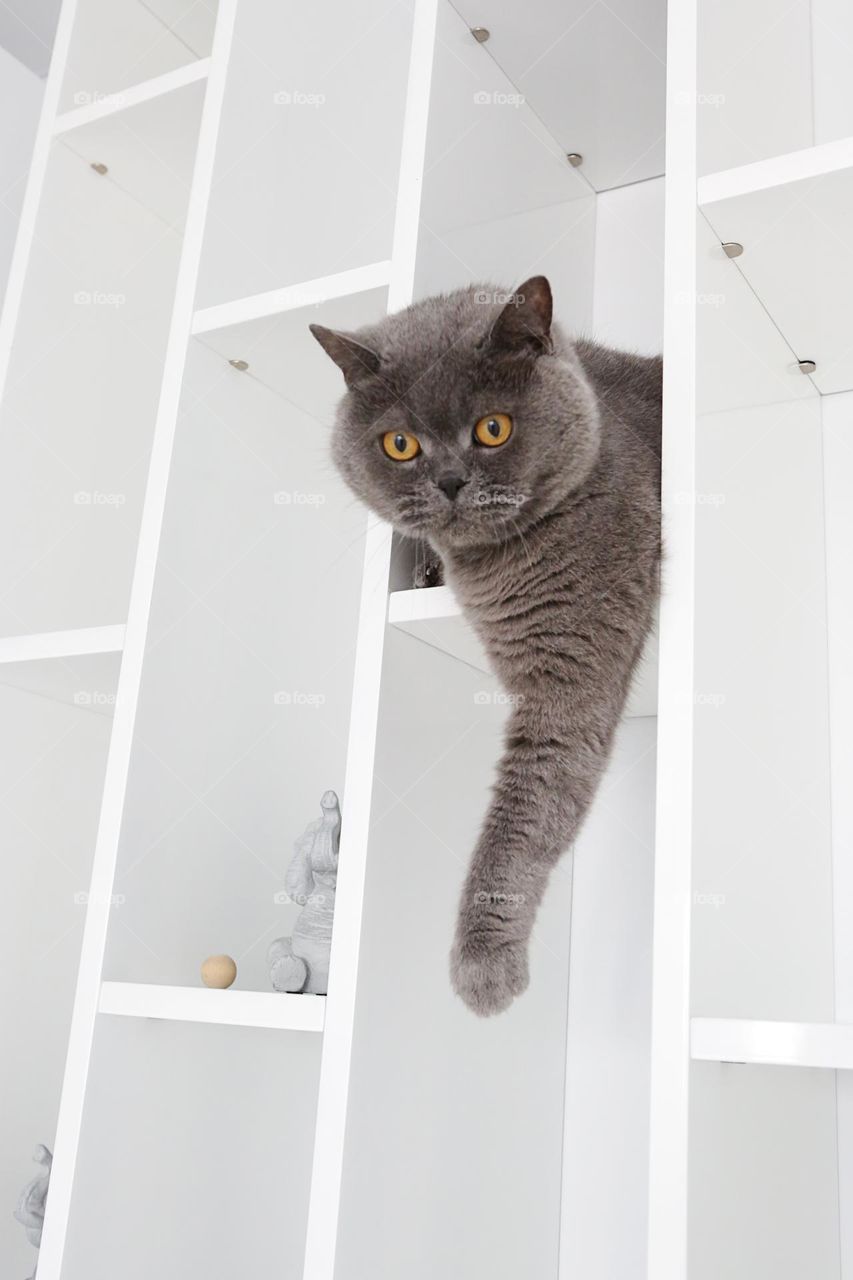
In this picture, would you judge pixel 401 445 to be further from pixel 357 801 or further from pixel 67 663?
pixel 67 663

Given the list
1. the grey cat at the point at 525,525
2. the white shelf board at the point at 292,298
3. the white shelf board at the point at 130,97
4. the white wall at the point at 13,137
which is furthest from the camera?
the white wall at the point at 13,137

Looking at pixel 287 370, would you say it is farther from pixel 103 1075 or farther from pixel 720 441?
pixel 103 1075

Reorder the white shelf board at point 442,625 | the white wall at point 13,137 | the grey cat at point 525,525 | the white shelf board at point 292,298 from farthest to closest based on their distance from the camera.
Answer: the white wall at point 13,137, the white shelf board at point 292,298, the white shelf board at point 442,625, the grey cat at point 525,525

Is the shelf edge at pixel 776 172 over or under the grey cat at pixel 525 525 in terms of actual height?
over

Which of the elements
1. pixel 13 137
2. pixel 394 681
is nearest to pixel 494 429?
pixel 394 681

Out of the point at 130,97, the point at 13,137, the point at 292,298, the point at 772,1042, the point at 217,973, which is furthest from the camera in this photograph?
the point at 13,137

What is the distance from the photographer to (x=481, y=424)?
37.3 inches

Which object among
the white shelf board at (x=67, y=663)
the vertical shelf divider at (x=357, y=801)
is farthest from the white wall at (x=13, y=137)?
the vertical shelf divider at (x=357, y=801)

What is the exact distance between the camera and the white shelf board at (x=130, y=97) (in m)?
1.40

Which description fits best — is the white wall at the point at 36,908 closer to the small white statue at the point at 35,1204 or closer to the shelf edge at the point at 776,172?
the small white statue at the point at 35,1204

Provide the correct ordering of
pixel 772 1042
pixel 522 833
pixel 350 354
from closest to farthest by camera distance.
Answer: pixel 772 1042
pixel 522 833
pixel 350 354

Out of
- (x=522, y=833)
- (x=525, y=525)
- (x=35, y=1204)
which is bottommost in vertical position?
(x=35, y=1204)

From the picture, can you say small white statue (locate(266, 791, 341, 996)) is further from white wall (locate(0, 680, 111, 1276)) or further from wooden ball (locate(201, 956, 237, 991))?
white wall (locate(0, 680, 111, 1276))

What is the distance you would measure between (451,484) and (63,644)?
1.82 ft
